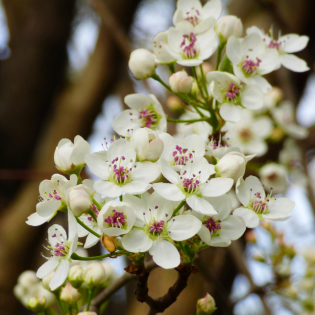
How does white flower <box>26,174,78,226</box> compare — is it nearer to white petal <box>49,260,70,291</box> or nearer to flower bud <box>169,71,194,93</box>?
white petal <box>49,260,70,291</box>

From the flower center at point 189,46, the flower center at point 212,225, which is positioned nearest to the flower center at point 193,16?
the flower center at point 189,46

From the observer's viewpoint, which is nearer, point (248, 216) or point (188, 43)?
point (248, 216)

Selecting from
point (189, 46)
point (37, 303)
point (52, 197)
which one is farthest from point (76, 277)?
point (189, 46)

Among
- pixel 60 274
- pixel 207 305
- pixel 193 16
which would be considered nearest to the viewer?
pixel 60 274

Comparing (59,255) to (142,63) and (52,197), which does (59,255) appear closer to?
(52,197)

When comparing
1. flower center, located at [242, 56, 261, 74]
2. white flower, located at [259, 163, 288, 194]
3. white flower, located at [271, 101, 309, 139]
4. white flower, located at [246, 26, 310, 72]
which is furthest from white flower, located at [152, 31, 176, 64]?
white flower, located at [271, 101, 309, 139]

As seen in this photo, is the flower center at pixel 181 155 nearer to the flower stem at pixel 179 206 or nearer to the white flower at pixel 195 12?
the flower stem at pixel 179 206

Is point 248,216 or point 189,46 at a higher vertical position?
point 189,46
